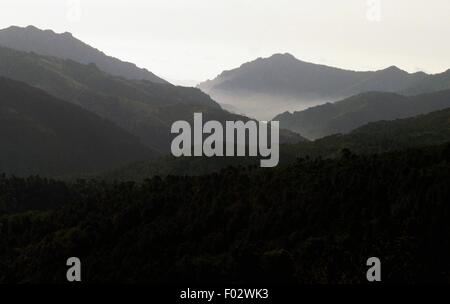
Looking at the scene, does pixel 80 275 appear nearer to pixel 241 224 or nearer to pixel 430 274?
pixel 241 224

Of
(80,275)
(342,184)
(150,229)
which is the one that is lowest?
(80,275)

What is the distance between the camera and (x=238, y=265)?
91.3 meters

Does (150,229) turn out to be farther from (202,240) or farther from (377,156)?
(377,156)

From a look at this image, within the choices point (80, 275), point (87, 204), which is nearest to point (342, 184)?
point (80, 275)

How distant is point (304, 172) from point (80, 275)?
1913 inches

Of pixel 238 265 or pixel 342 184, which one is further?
pixel 342 184

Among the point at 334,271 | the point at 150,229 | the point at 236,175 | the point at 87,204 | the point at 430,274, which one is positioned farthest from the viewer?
the point at 87,204

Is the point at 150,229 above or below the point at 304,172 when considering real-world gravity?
below

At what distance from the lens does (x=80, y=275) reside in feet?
362

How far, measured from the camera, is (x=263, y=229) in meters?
106

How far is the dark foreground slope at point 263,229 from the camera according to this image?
86562 millimetres

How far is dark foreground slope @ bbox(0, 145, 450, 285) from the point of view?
8656 cm

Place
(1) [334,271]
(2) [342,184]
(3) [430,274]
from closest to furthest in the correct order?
(3) [430,274] < (1) [334,271] < (2) [342,184]

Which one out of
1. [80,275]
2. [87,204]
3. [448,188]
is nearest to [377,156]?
[448,188]
